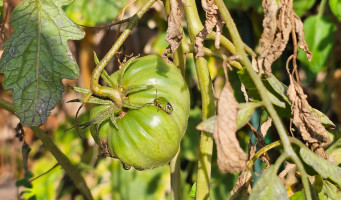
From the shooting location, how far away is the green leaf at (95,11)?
1.59 m

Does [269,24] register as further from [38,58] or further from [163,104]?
[38,58]

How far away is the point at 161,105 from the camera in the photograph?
79cm

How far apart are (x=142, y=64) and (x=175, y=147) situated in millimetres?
131

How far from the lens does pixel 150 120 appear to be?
79 centimetres

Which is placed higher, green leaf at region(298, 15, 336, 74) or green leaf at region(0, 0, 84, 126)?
green leaf at region(0, 0, 84, 126)

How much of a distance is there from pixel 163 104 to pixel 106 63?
0.10m

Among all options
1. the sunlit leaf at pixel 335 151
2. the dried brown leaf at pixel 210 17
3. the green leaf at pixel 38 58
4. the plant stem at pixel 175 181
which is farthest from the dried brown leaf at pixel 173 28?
the sunlit leaf at pixel 335 151

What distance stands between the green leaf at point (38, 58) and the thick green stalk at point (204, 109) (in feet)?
0.55

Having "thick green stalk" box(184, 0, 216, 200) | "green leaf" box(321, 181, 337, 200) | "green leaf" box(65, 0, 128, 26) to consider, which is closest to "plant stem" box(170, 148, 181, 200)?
"thick green stalk" box(184, 0, 216, 200)

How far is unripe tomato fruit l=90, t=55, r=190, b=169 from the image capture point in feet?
2.60

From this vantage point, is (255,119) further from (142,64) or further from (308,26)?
(142,64)

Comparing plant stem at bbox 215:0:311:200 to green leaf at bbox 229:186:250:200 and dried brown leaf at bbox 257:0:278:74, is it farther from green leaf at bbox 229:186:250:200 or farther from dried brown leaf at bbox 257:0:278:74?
green leaf at bbox 229:186:250:200

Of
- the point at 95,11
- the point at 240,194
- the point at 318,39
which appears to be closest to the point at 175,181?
the point at 240,194

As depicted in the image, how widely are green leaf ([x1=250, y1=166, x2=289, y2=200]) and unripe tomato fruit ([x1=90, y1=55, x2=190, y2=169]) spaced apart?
0.20 metres
